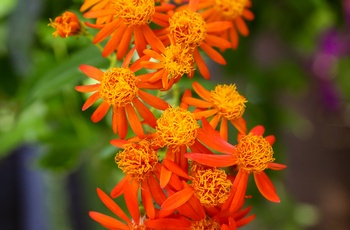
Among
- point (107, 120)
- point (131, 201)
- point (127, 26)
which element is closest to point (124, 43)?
point (127, 26)

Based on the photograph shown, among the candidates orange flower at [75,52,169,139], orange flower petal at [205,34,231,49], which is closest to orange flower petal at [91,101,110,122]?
orange flower at [75,52,169,139]

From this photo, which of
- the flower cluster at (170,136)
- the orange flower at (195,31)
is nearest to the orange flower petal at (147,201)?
the flower cluster at (170,136)

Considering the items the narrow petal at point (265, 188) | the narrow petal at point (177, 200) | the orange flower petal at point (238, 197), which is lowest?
the narrow petal at point (265, 188)

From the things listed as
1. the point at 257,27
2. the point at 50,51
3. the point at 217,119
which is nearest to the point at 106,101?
the point at 217,119

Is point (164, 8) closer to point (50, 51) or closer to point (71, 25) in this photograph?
point (71, 25)

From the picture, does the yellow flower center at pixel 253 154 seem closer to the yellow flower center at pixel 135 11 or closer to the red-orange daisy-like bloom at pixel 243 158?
the red-orange daisy-like bloom at pixel 243 158

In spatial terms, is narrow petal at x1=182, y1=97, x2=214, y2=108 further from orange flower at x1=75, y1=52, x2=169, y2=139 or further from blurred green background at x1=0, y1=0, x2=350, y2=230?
blurred green background at x1=0, y1=0, x2=350, y2=230
